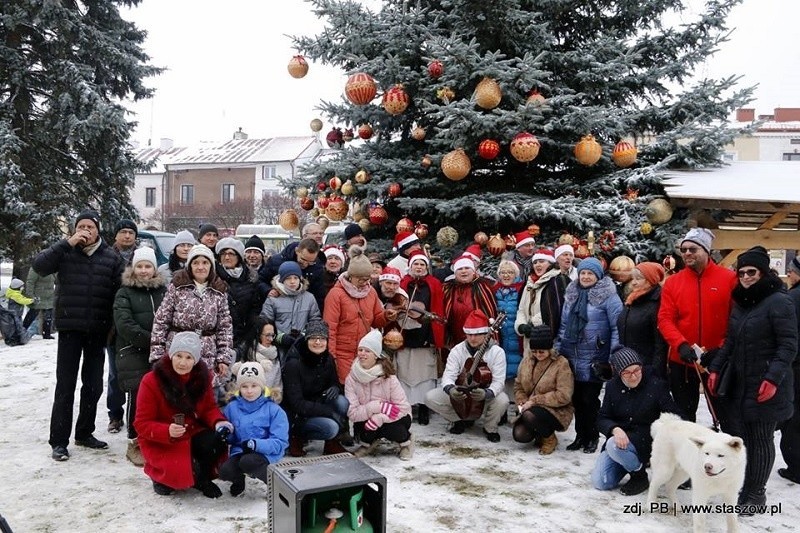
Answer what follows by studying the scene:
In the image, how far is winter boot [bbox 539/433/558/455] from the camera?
5.48m

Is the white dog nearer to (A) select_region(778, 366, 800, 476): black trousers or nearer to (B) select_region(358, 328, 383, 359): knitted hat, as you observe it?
(A) select_region(778, 366, 800, 476): black trousers

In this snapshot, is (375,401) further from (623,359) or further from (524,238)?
(524,238)

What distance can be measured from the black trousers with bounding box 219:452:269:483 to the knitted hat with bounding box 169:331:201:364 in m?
0.75

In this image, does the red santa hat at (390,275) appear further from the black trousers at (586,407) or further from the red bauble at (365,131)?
the red bauble at (365,131)

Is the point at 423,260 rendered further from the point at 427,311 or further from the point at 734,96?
the point at 734,96

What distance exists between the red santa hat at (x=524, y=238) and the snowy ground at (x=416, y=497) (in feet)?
7.82

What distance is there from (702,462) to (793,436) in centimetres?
166

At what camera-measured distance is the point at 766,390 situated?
157 inches

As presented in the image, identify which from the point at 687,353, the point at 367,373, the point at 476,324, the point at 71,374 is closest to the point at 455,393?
the point at 476,324

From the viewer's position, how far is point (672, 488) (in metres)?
4.28

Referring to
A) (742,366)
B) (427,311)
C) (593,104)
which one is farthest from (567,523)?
(593,104)

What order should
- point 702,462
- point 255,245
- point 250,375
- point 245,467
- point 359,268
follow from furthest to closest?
point 255,245 → point 359,268 → point 250,375 → point 245,467 → point 702,462

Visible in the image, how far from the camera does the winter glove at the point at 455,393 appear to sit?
5.74 m

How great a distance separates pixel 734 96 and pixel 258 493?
24.9 ft
